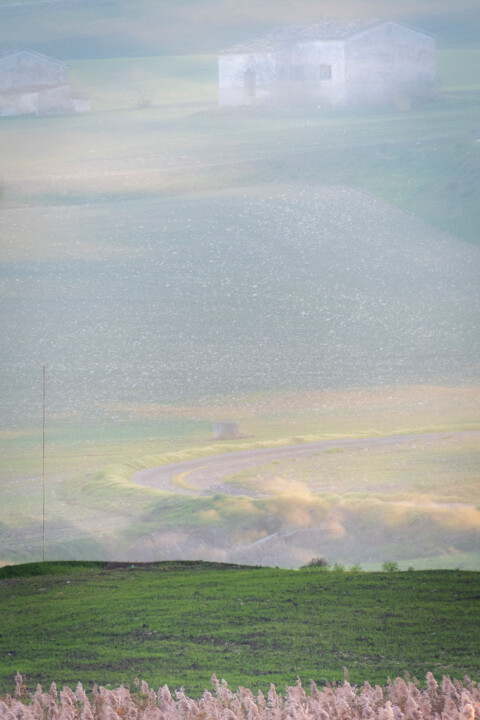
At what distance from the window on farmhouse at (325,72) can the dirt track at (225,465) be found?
108 inches

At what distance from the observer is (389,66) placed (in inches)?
283

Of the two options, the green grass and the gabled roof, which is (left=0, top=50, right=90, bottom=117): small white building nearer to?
the gabled roof

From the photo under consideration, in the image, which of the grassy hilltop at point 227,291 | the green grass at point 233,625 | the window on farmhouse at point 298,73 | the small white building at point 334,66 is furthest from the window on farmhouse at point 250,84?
the green grass at point 233,625

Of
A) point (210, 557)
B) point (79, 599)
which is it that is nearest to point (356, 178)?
point (210, 557)

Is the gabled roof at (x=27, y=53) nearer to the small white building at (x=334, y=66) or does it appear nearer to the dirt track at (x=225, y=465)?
the small white building at (x=334, y=66)

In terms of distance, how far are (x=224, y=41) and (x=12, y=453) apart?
3.51 metres

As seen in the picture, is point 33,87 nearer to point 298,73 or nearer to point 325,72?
point 298,73

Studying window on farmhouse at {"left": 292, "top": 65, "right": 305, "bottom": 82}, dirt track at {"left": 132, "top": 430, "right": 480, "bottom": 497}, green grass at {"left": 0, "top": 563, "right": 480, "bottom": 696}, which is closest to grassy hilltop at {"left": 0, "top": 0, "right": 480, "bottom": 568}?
dirt track at {"left": 132, "top": 430, "right": 480, "bottom": 497}

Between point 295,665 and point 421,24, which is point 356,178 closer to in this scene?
point 421,24

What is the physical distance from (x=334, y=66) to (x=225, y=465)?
3.11 meters

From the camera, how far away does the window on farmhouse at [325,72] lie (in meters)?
7.18

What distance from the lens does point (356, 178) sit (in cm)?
740

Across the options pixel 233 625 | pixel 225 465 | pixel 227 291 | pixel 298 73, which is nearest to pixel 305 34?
pixel 298 73

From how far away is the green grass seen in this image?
493 centimetres
